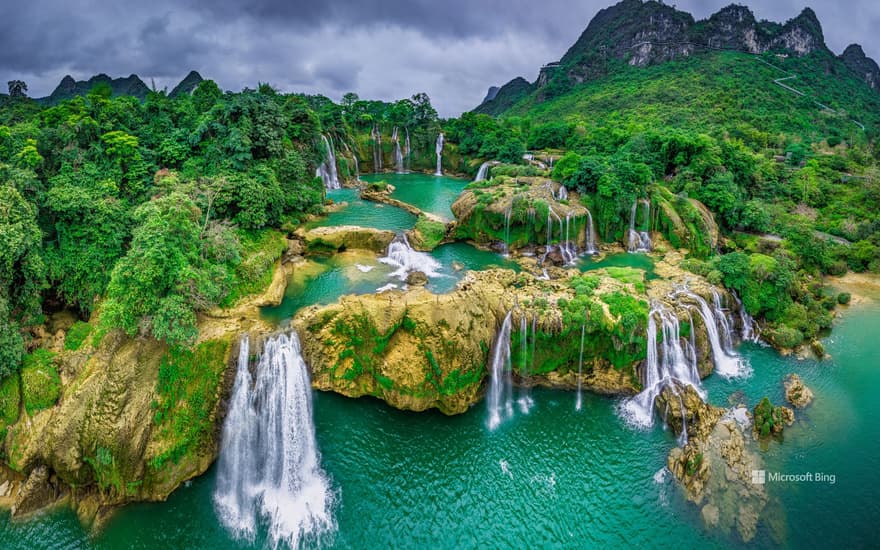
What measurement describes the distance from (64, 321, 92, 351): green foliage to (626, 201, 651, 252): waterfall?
2903 centimetres

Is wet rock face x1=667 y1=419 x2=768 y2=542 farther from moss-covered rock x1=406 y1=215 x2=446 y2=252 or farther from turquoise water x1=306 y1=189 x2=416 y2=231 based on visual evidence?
turquoise water x1=306 y1=189 x2=416 y2=231

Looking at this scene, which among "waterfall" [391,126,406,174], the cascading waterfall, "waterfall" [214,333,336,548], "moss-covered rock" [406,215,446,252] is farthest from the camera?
"waterfall" [391,126,406,174]

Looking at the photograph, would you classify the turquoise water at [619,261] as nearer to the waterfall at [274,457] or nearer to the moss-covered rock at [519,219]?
the moss-covered rock at [519,219]

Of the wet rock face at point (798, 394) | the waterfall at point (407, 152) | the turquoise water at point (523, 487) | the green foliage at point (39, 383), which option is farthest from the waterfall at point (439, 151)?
the green foliage at point (39, 383)

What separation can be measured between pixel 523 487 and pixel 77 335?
1691cm

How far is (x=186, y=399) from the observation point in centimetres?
1360

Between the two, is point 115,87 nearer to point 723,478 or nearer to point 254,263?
point 254,263

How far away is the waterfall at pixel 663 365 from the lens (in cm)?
1684

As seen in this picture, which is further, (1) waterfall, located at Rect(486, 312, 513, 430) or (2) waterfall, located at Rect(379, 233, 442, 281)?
(2) waterfall, located at Rect(379, 233, 442, 281)

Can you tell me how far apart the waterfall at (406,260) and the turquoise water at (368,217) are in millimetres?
2757

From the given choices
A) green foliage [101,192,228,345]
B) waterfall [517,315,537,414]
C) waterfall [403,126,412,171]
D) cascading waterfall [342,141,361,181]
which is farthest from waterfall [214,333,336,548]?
waterfall [403,126,412,171]

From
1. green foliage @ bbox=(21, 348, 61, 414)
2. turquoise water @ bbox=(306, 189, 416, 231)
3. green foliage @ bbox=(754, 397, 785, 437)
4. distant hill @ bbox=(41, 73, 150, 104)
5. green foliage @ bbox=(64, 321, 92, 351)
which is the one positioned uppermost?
distant hill @ bbox=(41, 73, 150, 104)

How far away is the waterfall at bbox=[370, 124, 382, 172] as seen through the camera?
2013 inches

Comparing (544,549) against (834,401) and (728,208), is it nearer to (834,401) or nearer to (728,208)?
(834,401)
